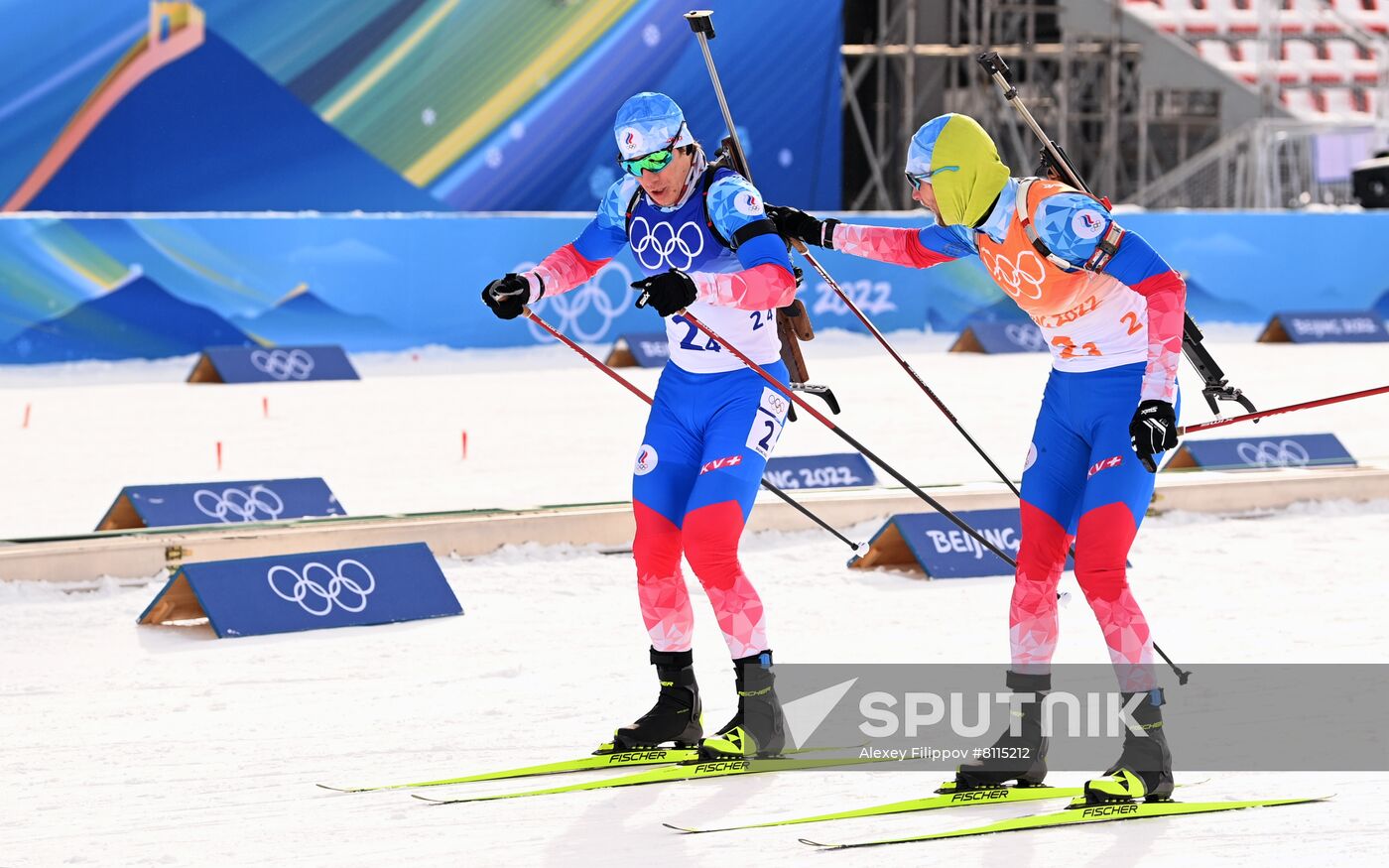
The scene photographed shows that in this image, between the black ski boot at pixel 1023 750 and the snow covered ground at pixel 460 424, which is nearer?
the black ski boot at pixel 1023 750

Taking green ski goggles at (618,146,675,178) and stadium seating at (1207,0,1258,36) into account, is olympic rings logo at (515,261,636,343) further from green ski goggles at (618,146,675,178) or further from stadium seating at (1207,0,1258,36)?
stadium seating at (1207,0,1258,36)

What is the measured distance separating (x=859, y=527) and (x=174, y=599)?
3487 millimetres

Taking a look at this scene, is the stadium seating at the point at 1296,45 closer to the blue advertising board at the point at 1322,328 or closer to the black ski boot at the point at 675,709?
the blue advertising board at the point at 1322,328

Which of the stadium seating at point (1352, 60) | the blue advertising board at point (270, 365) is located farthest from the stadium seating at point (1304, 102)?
the blue advertising board at point (270, 365)

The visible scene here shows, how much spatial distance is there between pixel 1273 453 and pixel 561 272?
6516 millimetres

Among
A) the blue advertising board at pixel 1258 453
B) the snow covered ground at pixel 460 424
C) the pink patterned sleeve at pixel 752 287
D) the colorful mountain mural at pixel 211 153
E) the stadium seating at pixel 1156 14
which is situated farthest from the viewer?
the stadium seating at pixel 1156 14

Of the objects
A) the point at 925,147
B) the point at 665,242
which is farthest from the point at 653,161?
the point at 925,147

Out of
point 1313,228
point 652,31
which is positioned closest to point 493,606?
point 1313,228

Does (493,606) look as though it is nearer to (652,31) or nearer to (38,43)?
(38,43)

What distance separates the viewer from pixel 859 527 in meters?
9.12

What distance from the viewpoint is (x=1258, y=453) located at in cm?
1084

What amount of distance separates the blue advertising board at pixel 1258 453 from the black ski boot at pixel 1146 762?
615 cm

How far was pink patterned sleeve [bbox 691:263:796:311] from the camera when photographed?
508cm

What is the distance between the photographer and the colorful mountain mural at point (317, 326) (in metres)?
16.6
